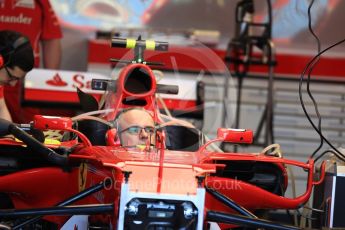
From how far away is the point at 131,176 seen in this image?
286cm

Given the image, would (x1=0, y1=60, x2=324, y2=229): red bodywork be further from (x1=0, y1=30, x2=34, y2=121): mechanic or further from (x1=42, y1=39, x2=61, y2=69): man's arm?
(x1=42, y1=39, x2=61, y2=69): man's arm

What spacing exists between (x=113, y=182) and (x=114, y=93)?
1.08m

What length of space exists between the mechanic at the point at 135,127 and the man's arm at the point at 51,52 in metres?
2.85

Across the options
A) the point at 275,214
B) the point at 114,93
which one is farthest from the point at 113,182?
the point at 275,214

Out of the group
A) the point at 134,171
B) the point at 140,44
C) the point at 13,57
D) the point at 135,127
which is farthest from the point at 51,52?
the point at 134,171

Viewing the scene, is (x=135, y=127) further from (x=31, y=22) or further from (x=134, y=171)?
(x=31, y=22)

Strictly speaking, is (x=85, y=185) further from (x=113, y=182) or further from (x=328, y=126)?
(x=328, y=126)

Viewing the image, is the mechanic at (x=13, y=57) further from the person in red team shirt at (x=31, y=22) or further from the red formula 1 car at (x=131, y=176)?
the person in red team shirt at (x=31, y=22)

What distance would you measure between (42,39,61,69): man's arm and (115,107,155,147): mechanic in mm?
2852

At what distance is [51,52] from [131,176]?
154 inches

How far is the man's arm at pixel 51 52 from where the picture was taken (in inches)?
257

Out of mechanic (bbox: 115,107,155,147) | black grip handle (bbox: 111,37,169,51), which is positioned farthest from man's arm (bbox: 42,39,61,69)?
mechanic (bbox: 115,107,155,147)

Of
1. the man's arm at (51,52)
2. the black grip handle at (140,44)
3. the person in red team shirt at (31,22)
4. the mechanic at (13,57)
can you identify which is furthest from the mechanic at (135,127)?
the man's arm at (51,52)

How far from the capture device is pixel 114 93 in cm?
405
